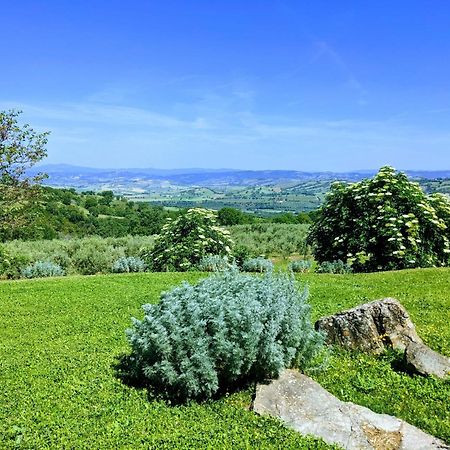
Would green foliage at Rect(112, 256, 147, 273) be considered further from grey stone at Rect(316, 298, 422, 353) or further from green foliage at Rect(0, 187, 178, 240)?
green foliage at Rect(0, 187, 178, 240)

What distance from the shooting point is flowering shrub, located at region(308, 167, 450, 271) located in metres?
16.6

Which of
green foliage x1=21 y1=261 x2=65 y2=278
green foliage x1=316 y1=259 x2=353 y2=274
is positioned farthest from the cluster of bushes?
green foliage x1=316 y1=259 x2=353 y2=274

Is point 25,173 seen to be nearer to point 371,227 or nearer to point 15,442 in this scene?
point 371,227

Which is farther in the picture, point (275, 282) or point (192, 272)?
point (192, 272)

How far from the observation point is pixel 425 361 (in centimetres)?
731

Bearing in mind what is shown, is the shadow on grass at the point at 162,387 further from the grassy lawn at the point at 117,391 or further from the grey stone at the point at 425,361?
the grey stone at the point at 425,361

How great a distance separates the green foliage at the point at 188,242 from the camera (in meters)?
→ 17.8

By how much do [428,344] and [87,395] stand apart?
230 inches

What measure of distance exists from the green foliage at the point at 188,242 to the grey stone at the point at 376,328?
32.1ft

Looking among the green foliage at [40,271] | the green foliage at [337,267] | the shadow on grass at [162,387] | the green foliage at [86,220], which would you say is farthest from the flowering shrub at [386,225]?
the green foliage at [86,220]

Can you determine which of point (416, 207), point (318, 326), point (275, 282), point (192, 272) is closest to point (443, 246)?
point (416, 207)

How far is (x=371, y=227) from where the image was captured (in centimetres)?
1723

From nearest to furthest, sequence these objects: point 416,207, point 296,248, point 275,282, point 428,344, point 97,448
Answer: point 97,448
point 275,282
point 428,344
point 416,207
point 296,248

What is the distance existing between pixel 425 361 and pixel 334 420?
7.74 feet
